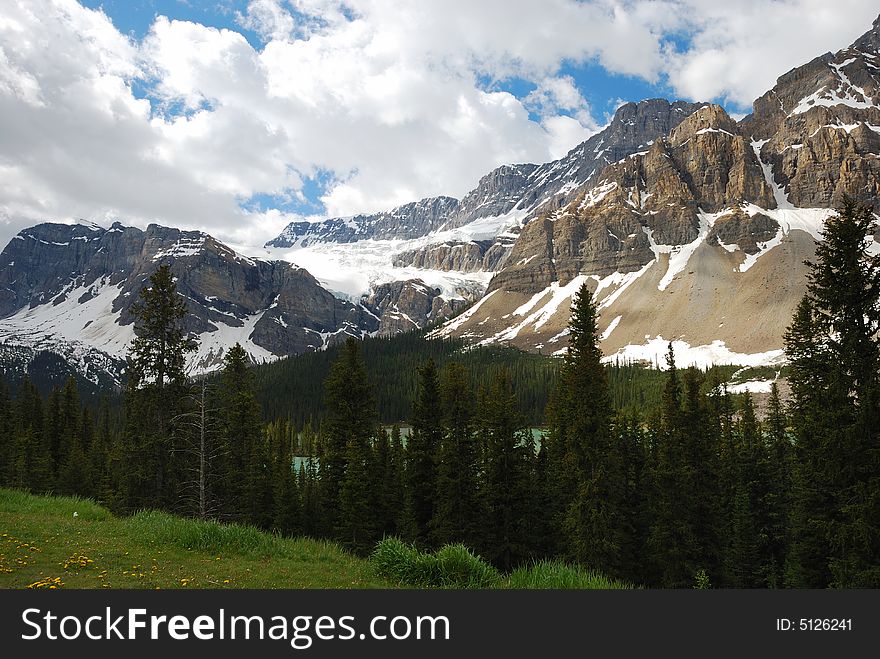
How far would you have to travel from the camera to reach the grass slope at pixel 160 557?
8953 mm

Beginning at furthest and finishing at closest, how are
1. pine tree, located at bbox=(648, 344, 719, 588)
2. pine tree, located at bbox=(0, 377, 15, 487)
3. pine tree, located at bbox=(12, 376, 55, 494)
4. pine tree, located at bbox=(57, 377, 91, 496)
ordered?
pine tree, located at bbox=(57, 377, 91, 496) < pine tree, located at bbox=(0, 377, 15, 487) < pine tree, located at bbox=(12, 376, 55, 494) < pine tree, located at bbox=(648, 344, 719, 588)

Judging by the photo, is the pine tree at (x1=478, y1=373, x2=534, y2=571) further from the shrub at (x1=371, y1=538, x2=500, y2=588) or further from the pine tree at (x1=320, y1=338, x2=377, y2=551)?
the shrub at (x1=371, y1=538, x2=500, y2=588)

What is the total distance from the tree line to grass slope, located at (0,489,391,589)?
39.4 feet

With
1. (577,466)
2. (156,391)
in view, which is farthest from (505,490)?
(156,391)

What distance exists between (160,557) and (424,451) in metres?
26.3

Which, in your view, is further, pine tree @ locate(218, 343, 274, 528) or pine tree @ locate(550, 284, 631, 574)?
pine tree @ locate(218, 343, 274, 528)

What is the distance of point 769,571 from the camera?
37.4 meters

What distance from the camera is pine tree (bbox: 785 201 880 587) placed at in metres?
18.0

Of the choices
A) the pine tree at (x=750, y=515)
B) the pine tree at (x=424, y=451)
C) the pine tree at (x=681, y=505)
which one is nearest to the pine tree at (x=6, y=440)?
the pine tree at (x=424, y=451)

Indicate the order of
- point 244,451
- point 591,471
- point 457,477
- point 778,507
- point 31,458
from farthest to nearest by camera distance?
point 31,458, point 778,507, point 244,451, point 457,477, point 591,471

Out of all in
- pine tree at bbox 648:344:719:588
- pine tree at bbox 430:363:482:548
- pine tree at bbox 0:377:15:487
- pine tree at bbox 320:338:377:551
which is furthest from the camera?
pine tree at bbox 0:377:15:487

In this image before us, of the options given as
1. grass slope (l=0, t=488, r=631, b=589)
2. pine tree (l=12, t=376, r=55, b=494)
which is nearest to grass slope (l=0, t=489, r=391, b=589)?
grass slope (l=0, t=488, r=631, b=589)

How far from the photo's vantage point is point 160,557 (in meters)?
10.6

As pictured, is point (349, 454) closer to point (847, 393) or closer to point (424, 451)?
point (424, 451)
